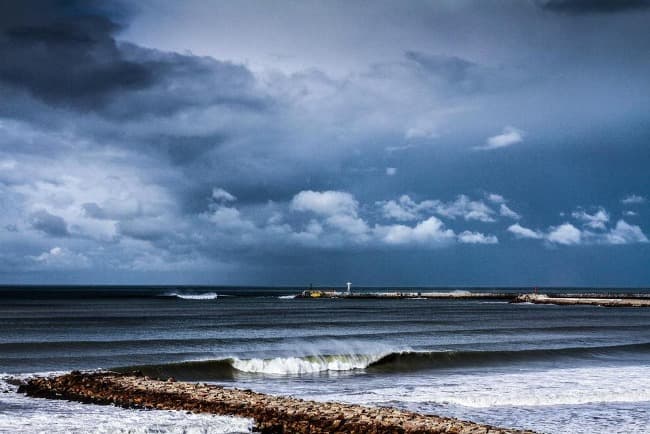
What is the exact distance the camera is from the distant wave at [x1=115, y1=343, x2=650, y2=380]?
28.1 m

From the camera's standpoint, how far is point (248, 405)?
1750 centimetres

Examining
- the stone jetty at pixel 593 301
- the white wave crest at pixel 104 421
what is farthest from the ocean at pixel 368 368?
the stone jetty at pixel 593 301

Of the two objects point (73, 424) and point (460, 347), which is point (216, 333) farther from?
point (73, 424)

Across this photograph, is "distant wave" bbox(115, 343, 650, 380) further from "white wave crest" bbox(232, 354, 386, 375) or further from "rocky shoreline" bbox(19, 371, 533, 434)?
"rocky shoreline" bbox(19, 371, 533, 434)

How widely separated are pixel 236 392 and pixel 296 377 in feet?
24.3

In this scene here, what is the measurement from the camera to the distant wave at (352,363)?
28.1 m

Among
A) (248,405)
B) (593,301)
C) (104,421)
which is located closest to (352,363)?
(248,405)

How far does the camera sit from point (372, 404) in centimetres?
1900

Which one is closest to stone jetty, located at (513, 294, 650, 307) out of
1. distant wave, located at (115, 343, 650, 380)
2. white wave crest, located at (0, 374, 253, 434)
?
distant wave, located at (115, 343, 650, 380)

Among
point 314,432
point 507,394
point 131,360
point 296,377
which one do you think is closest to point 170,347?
point 131,360

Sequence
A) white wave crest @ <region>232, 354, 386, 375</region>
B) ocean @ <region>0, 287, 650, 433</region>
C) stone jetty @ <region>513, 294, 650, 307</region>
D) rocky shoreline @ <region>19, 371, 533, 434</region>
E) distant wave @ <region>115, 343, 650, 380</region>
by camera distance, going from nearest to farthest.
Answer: rocky shoreline @ <region>19, 371, 533, 434</region> → ocean @ <region>0, 287, 650, 433</region> → distant wave @ <region>115, 343, 650, 380</region> → white wave crest @ <region>232, 354, 386, 375</region> → stone jetty @ <region>513, 294, 650, 307</region>

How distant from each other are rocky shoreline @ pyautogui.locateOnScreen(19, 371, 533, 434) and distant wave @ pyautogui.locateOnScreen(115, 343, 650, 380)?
5097mm

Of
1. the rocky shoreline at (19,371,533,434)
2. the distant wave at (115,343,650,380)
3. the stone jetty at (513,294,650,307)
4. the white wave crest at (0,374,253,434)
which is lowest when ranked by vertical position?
the stone jetty at (513,294,650,307)

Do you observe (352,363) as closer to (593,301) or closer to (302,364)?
(302,364)
